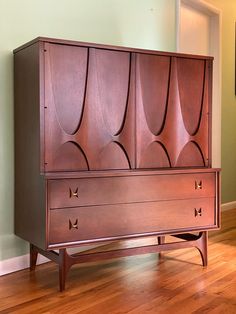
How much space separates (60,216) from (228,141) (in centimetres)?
302

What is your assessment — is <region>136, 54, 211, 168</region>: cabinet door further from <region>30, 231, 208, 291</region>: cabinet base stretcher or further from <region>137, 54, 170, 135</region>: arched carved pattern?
<region>30, 231, 208, 291</region>: cabinet base stretcher

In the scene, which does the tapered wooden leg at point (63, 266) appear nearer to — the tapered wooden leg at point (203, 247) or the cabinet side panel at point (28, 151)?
the cabinet side panel at point (28, 151)

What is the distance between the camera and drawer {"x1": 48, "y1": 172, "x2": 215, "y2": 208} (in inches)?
A: 87.0

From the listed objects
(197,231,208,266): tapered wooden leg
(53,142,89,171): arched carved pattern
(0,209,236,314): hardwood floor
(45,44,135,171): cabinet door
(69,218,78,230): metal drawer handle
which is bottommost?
(0,209,236,314): hardwood floor

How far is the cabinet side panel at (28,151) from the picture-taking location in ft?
7.38

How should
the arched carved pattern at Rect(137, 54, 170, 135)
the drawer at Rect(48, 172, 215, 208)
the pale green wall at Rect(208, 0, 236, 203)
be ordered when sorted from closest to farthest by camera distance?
the drawer at Rect(48, 172, 215, 208) → the arched carved pattern at Rect(137, 54, 170, 135) → the pale green wall at Rect(208, 0, 236, 203)

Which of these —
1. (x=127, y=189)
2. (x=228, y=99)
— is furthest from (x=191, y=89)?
(x=228, y=99)

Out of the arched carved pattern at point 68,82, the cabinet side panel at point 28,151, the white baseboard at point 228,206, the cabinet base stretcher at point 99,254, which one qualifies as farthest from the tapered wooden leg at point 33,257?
the white baseboard at point 228,206

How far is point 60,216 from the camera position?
2.21 m

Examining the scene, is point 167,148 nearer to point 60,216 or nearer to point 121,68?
point 121,68

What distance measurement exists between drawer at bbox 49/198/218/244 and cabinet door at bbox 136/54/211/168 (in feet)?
0.88

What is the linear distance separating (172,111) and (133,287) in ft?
3.56

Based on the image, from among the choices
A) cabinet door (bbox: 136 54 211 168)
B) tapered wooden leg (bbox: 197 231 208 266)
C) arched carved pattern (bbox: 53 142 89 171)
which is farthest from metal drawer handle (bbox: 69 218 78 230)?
tapered wooden leg (bbox: 197 231 208 266)

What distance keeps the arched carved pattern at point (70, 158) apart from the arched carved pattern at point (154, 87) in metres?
0.49
